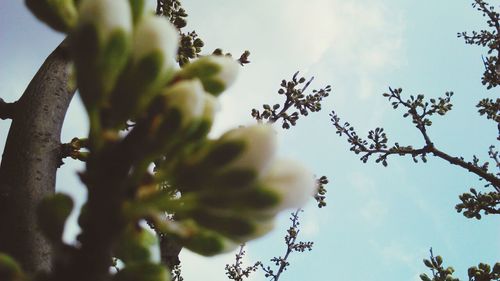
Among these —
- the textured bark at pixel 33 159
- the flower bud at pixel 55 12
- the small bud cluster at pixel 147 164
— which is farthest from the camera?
the textured bark at pixel 33 159

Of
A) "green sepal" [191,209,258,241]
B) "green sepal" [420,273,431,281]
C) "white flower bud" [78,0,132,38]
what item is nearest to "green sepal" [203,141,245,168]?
"green sepal" [191,209,258,241]

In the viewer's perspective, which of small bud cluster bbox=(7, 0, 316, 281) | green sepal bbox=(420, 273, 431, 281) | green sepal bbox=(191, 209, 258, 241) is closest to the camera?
small bud cluster bbox=(7, 0, 316, 281)

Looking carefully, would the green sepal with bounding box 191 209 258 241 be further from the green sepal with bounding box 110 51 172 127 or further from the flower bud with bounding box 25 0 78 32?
the flower bud with bounding box 25 0 78 32

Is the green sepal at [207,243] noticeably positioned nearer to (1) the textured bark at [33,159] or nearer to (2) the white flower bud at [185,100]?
(2) the white flower bud at [185,100]

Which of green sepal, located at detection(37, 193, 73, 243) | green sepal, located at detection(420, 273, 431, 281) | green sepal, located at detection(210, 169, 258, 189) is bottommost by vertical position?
green sepal, located at detection(37, 193, 73, 243)

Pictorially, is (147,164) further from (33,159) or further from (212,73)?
(33,159)

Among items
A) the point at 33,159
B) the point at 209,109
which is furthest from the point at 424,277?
the point at 209,109

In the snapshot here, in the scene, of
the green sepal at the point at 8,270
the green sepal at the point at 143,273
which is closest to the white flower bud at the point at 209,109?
the green sepal at the point at 143,273
